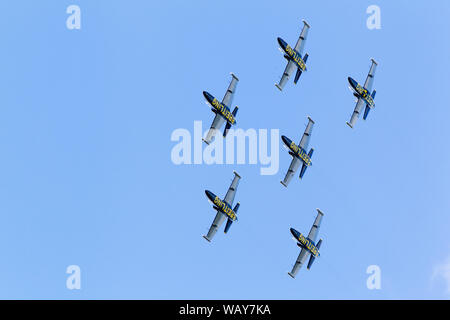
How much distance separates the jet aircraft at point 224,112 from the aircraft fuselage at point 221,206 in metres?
8.04

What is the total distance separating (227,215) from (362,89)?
31396 mm

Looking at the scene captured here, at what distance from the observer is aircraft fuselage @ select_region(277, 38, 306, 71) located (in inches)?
4670

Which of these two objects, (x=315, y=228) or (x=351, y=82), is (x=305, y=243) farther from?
(x=351, y=82)

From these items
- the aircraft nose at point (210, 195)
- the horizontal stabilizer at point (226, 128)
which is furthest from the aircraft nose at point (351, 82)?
the aircraft nose at point (210, 195)

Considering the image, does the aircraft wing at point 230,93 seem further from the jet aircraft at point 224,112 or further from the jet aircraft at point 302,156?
the jet aircraft at point 302,156

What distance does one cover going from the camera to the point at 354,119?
421 ft

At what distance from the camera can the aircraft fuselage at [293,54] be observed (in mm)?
118625

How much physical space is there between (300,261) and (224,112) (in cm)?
2639

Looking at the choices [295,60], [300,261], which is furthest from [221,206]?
[295,60]

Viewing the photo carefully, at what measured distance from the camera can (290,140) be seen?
4722 inches
